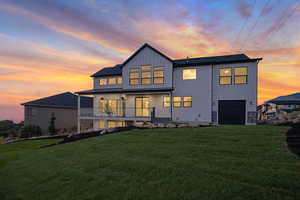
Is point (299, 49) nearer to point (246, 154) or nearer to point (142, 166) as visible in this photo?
point (246, 154)

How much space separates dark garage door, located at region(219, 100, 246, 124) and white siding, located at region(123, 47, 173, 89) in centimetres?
566

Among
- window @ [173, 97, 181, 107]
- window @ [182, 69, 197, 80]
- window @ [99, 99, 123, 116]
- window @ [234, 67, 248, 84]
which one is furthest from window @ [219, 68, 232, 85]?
window @ [99, 99, 123, 116]

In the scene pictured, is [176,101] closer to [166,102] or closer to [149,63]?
[166,102]

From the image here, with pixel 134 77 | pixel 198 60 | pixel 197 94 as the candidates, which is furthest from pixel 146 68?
pixel 197 94

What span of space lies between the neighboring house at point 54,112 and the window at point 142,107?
7.24 metres

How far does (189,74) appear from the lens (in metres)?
16.3

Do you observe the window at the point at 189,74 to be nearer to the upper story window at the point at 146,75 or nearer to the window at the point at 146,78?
the upper story window at the point at 146,75

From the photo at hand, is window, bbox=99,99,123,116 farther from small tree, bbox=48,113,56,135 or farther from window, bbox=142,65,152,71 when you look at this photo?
small tree, bbox=48,113,56,135

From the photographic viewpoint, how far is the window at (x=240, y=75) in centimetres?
1458

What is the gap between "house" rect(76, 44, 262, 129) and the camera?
577 inches

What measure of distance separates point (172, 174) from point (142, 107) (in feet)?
47.0

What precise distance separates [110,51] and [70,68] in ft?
22.7

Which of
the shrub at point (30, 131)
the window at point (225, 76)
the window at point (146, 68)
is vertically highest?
the window at point (146, 68)

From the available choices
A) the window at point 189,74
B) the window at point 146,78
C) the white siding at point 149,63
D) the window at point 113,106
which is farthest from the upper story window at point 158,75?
the window at point 113,106
